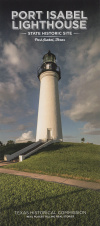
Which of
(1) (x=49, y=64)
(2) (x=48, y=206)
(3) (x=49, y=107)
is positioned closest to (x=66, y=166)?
(2) (x=48, y=206)

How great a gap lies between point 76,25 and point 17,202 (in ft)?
28.9

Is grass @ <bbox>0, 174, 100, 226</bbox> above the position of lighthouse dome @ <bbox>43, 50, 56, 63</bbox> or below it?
below

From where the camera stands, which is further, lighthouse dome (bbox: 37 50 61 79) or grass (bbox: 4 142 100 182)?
lighthouse dome (bbox: 37 50 61 79)

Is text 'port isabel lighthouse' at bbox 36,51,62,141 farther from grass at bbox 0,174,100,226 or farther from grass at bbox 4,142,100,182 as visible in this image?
grass at bbox 0,174,100,226

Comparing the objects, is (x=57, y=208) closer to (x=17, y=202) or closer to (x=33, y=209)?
(x=33, y=209)

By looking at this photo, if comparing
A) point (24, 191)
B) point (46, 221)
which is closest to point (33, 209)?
point (46, 221)

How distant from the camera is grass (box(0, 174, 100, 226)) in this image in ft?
10.0

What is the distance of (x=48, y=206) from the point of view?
359cm

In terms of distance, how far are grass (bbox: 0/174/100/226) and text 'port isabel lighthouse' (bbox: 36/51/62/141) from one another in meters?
16.6

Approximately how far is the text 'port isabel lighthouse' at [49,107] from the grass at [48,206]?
16.6m

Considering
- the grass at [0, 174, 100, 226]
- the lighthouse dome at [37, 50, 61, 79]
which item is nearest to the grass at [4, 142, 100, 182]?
the grass at [0, 174, 100, 226]

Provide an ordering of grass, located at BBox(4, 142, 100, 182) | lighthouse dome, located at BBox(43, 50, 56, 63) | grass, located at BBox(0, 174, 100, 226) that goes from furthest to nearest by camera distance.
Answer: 1. lighthouse dome, located at BBox(43, 50, 56, 63)
2. grass, located at BBox(4, 142, 100, 182)
3. grass, located at BBox(0, 174, 100, 226)

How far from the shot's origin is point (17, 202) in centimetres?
387

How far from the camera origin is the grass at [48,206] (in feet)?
10.0
